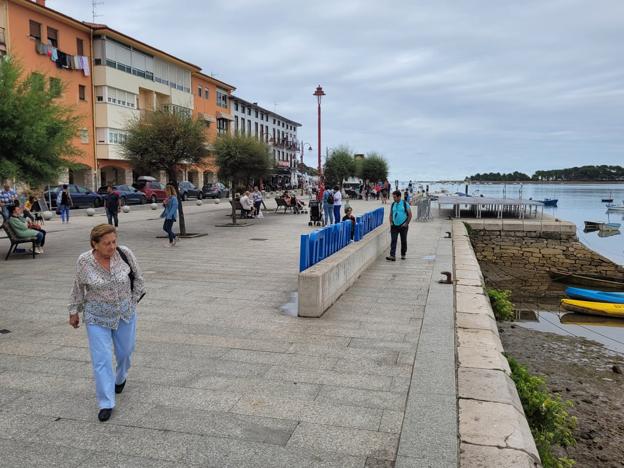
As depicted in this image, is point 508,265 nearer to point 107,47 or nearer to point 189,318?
point 189,318

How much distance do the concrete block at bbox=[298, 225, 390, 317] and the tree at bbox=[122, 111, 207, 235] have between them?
8095mm

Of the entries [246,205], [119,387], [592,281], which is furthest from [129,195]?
[119,387]

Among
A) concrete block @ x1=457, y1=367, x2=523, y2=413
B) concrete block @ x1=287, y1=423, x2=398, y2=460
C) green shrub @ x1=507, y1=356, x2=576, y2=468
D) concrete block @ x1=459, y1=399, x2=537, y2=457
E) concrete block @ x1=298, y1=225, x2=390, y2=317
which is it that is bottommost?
green shrub @ x1=507, y1=356, x2=576, y2=468

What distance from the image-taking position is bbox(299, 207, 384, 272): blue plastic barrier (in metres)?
7.46

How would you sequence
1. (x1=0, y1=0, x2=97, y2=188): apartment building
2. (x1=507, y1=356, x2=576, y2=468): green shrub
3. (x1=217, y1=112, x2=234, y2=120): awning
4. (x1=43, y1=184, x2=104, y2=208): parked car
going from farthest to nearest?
(x1=217, y1=112, x2=234, y2=120): awning
(x1=0, y1=0, x2=97, y2=188): apartment building
(x1=43, y1=184, x2=104, y2=208): parked car
(x1=507, y1=356, x2=576, y2=468): green shrub

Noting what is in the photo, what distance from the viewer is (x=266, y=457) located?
3.37 meters

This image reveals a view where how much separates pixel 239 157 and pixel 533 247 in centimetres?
1461

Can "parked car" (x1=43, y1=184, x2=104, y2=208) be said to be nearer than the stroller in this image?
No

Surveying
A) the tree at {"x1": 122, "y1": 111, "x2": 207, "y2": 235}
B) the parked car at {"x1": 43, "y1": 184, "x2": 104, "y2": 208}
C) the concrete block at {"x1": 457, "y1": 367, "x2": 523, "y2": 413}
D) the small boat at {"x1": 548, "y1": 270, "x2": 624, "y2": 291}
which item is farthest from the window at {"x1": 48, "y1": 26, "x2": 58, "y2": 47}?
the concrete block at {"x1": 457, "y1": 367, "x2": 523, "y2": 413}

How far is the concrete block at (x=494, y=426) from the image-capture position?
3549 mm

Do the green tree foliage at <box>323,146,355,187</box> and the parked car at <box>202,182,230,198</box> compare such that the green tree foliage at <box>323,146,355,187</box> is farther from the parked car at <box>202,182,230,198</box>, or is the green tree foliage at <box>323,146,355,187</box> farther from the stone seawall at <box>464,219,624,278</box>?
the stone seawall at <box>464,219,624,278</box>

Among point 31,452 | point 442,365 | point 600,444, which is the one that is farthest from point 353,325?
point 31,452

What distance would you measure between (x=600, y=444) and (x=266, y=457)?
4.08m

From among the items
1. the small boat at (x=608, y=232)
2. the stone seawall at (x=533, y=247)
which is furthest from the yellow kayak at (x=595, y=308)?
the small boat at (x=608, y=232)
